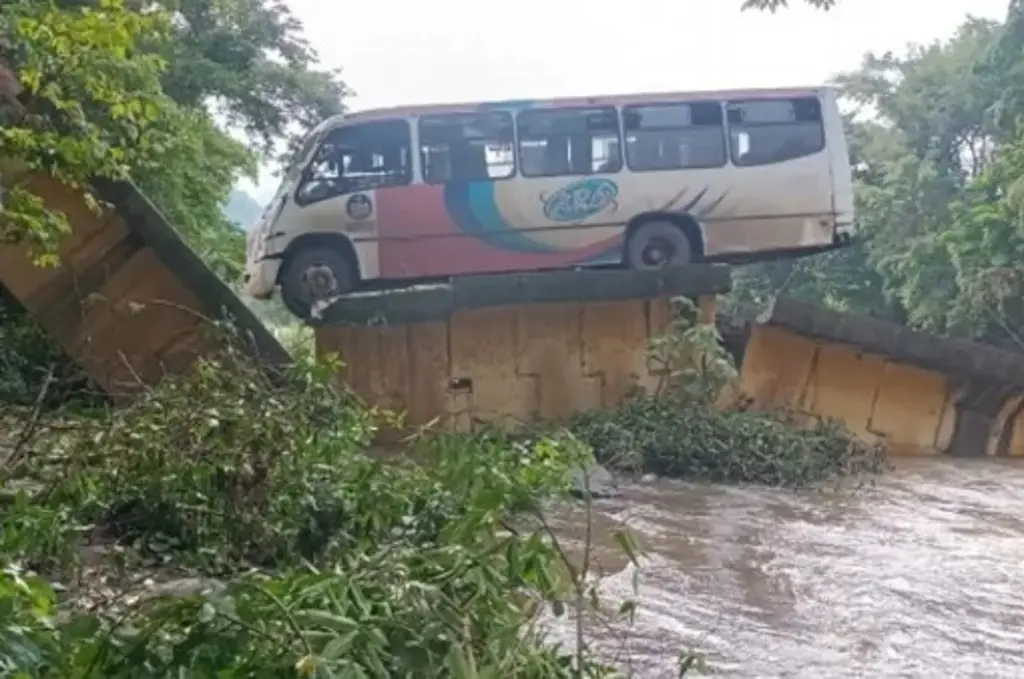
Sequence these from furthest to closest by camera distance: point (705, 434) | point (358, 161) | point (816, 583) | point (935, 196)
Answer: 1. point (935, 196)
2. point (358, 161)
3. point (705, 434)
4. point (816, 583)

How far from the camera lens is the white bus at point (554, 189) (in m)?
11.5

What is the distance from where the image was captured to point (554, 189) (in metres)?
11.9

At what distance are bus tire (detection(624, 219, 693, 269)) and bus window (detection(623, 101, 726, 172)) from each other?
1.93ft

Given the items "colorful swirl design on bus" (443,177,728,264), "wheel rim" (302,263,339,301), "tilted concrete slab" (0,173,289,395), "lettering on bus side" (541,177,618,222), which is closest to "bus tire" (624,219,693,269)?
"colorful swirl design on bus" (443,177,728,264)

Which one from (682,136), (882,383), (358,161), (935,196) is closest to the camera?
(358,161)

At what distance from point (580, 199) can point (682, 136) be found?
1.24 metres

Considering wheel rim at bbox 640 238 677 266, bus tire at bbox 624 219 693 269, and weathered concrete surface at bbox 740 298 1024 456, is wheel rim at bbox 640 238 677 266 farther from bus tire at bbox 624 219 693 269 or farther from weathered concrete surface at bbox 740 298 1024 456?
Answer: weathered concrete surface at bbox 740 298 1024 456

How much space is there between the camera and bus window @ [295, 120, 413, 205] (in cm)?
1137

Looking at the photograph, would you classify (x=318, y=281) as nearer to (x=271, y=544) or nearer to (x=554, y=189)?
(x=554, y=189)

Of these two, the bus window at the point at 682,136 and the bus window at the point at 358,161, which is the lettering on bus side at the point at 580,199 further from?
the bus window at the point at 358,161

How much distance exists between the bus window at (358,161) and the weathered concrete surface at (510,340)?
3.55 ft

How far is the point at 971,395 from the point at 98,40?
33.0 ft

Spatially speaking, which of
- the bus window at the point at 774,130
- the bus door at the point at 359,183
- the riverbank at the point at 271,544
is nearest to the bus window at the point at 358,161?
the bus door at the point at 359,183

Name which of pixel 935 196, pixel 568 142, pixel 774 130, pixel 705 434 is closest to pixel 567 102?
pixel 568 142
